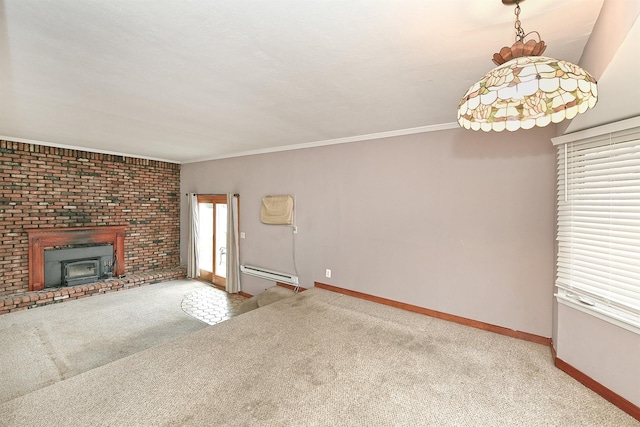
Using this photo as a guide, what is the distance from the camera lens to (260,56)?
5.51 ft

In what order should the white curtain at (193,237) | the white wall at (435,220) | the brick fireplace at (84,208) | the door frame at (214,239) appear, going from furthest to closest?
the white curtain at (193,237) → the door frame at (214,239) → the brick fireplace at (84,208) → the white wall at (435,220)

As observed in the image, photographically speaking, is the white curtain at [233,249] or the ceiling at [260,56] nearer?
the ceiling at [260,56]

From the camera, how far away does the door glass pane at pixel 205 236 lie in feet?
19.6

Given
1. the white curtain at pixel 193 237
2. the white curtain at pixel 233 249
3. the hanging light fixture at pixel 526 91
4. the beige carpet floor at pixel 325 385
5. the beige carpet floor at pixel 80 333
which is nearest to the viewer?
the hanging light fixture at pixel 526 91

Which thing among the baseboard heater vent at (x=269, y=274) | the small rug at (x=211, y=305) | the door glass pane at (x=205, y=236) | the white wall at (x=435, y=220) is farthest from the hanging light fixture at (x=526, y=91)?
the door glass pane at (x=205, y=236)

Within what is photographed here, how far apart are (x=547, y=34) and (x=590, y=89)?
771mm

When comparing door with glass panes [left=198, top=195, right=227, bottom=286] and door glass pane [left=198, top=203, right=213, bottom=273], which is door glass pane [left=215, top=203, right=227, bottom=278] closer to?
door with glass panes [left=198, top=195, right=227, bottom=286]

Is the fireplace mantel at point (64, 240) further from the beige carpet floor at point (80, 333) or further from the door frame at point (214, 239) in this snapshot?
the door frame at point (214, 239)

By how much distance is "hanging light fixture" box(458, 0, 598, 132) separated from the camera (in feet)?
3.07

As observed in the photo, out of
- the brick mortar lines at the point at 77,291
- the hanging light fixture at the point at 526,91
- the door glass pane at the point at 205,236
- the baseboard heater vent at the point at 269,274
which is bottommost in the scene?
the brick mortar lines at the point at 77,291

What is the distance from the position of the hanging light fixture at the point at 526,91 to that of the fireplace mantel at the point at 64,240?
20.6ft

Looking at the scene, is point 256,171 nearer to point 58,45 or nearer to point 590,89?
point 58,45

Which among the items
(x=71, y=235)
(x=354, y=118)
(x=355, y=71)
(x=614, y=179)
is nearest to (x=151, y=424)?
(x=355, y=71)

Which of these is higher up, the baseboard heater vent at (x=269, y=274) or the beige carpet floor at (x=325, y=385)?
the baseboard heater vent at (x=269, y=274)
